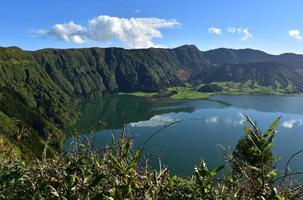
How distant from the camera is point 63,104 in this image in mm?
190000

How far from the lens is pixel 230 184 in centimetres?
342

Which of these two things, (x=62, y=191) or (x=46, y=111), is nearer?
(x=62, y=191)

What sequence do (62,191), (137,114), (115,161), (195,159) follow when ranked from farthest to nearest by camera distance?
(137,114) < (195,159) < (62,191) < (115,161)

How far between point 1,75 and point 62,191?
191 metres

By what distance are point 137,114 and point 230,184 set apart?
169 metres

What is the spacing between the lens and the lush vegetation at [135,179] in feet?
8.38

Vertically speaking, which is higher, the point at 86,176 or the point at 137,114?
the point at 86,176

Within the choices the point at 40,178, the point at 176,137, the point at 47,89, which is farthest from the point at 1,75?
the point at 40,178

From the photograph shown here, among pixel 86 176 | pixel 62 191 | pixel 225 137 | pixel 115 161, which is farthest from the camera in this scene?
pixel 225 137

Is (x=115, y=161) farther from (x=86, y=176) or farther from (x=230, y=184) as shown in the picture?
(x=230, y=184)

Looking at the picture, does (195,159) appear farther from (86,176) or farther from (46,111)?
(46,111)

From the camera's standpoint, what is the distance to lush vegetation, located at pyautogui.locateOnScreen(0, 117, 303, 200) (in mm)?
2553

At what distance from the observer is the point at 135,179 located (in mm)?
2855

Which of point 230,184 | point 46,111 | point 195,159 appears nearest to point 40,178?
point 230,184
